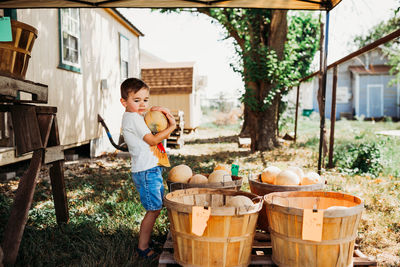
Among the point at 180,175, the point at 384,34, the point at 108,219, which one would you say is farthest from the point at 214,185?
the point at 384,34

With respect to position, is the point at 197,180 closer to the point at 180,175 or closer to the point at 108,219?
the point at 180,175

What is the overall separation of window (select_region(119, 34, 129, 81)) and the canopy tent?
24.0 ft

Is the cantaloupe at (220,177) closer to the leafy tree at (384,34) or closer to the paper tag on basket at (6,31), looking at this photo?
the paper tag on basket at (6,31)

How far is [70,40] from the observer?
25.5ft

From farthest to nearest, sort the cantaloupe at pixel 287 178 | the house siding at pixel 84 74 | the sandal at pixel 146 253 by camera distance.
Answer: the house siding at pixel 84 74 < the cantaloupe at pixel 287 178 < the sandal at pixel 146 253

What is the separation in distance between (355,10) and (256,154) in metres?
3.98

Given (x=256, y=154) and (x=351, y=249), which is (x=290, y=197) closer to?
(x=351, y=249)

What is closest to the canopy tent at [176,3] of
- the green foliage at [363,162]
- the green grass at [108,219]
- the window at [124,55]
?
the green grass at [108,219]

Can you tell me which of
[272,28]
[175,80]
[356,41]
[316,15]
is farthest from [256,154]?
[356,41]

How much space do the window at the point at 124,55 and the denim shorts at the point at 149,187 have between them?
9.18 meters

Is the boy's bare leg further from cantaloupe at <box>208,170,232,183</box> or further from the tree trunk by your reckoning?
the tree trunk

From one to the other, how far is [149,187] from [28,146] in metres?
1.02

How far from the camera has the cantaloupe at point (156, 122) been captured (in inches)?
114

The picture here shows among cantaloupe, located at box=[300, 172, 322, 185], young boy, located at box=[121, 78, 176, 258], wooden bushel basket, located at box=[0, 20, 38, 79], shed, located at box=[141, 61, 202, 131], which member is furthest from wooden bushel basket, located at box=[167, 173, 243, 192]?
shed, located at box=[141, 61, 202, 131]
